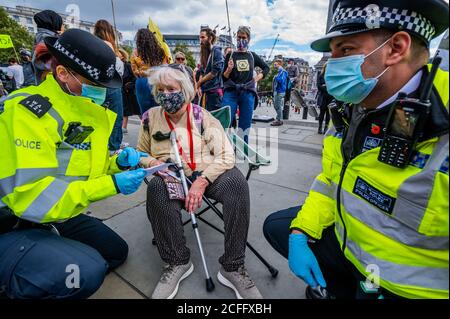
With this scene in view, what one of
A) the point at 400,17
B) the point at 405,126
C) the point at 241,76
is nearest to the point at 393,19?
the point at 400,17

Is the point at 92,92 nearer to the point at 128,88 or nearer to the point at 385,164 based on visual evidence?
the point at 385,164

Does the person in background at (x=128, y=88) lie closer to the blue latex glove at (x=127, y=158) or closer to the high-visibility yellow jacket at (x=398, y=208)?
the blue latex glove at (x=127, y=158)

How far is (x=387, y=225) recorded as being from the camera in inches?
41.0

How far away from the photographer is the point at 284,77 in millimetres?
7527

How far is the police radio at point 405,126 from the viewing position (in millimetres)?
886

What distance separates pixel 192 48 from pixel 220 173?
9140 cm

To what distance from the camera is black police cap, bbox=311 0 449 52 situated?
3.45ft

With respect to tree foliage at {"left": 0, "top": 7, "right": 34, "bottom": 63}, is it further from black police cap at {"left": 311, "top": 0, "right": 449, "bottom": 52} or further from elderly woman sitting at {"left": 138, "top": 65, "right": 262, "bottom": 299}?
black police cap at {"left": 311, "top": 0, "right": 449, "bottom": 52}

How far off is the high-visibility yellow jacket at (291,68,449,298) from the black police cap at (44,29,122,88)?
1.49 metres

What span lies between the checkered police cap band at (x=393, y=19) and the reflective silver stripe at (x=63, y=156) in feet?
5.50

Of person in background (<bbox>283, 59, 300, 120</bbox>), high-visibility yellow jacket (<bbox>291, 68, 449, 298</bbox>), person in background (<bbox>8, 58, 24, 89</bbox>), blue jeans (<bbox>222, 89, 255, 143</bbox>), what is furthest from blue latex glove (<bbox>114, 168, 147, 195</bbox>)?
person in background (<bbox>8, 58, 24, 89</bbox>)

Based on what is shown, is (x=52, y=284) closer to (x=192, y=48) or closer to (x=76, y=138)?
(x=76, y=138)

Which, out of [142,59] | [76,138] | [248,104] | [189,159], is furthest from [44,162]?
[248,104]

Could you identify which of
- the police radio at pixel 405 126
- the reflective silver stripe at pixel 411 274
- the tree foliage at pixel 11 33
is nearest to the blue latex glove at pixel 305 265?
the reflective silver stripe at pixel 411 274
